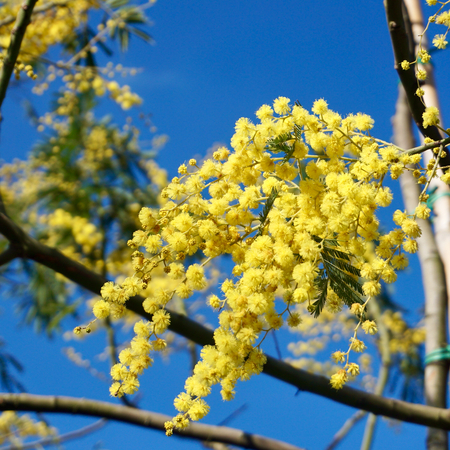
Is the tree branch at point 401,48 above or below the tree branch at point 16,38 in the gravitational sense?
below

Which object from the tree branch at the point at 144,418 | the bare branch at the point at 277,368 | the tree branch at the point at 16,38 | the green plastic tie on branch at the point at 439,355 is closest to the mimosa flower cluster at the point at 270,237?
the bare branch at the point at 277,368

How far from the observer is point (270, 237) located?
1.30 meters

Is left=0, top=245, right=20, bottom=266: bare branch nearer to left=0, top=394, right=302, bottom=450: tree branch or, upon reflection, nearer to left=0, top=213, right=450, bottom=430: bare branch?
left=0, top=213, right=450, bottom=430: bare branch

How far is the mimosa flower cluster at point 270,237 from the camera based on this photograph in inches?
47.1

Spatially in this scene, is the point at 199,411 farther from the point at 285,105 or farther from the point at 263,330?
the point at 285,105

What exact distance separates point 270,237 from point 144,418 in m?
1.42

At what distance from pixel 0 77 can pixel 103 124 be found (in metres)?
3.54

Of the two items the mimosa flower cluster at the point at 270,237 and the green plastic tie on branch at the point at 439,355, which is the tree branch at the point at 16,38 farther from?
the green plastic tie on branch at the point at 439,355

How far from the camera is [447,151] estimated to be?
58.1 inches

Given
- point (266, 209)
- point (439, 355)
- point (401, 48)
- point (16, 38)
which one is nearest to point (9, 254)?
point (16, 38)

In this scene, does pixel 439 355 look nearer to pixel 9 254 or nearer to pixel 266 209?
pixel 266 209

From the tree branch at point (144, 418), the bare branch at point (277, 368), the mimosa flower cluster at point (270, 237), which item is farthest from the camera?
the tree branch at point (144, 418)

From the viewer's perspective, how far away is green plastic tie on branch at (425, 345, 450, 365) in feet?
8.40

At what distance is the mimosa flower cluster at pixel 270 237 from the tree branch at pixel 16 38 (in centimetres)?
126
